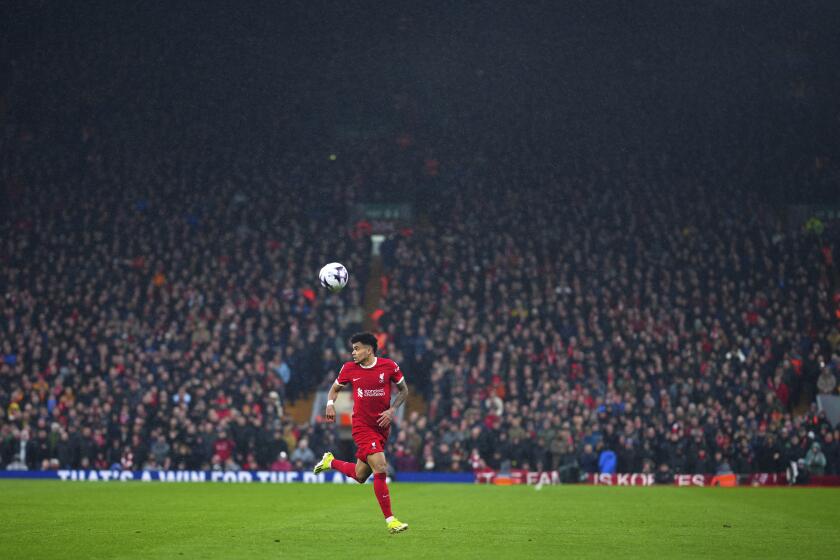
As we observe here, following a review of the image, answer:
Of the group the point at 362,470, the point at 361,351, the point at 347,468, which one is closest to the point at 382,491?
the point at 362,470

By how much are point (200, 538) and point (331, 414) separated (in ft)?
6.06

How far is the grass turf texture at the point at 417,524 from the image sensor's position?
34.1ft

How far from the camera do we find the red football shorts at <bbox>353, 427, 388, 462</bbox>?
12.1 m

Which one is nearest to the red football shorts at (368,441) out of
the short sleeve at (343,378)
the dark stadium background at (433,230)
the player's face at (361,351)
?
the short sleeve at (343,378)

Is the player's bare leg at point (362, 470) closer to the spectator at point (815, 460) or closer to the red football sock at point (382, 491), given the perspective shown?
the red football sock at point (382, 491)

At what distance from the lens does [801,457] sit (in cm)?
2733

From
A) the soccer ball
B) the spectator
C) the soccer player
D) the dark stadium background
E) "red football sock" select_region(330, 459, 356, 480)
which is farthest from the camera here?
the dark stadium background

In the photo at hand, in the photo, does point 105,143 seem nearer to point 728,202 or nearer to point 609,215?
point 609,215

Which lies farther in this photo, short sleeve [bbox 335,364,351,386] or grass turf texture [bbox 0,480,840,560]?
short sleeve [bbox 335,364,351,386]

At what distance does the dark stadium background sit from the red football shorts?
53.4ft

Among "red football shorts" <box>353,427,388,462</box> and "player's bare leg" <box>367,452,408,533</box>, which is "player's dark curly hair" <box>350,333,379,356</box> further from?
"player's bare leg" <box>367,452,408,533</box>

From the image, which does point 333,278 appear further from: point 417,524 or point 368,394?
point 368,394

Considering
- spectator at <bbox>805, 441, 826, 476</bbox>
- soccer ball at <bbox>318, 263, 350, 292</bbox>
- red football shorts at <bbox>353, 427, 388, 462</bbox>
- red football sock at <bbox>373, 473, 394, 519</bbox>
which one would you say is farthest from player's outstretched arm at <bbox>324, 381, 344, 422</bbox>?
spectator at <bbox>805, 441, 826, 476</bbox>

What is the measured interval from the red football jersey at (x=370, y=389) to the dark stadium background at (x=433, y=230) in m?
16.3
